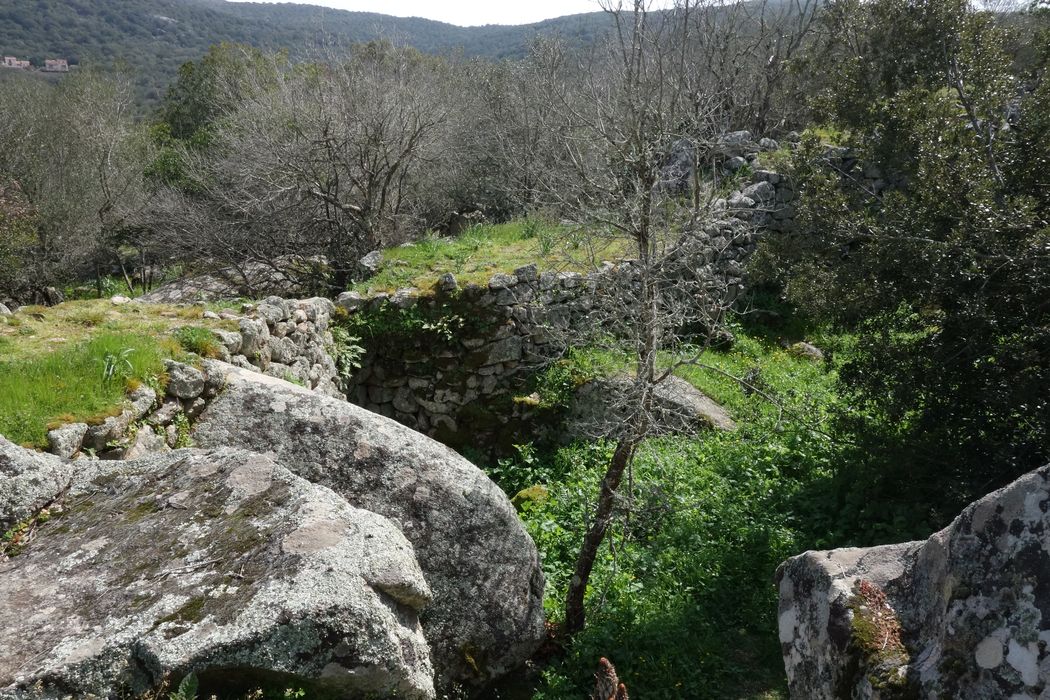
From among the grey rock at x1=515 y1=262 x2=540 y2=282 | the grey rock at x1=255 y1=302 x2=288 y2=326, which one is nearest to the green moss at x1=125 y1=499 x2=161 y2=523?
the grey rock at x1=255 y1=302 x2=288 y2=326

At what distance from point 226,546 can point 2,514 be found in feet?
3.64

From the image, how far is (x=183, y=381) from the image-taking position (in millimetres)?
4918

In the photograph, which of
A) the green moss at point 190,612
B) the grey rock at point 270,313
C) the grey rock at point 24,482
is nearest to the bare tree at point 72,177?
the grey rock at point 270,313

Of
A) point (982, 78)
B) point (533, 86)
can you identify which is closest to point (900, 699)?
point (982, 78)

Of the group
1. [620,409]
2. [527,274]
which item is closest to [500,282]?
[527,274]

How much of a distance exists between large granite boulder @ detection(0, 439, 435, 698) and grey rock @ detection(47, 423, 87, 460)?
1.48ft

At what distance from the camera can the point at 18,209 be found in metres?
15.4

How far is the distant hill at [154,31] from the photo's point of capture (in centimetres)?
5903

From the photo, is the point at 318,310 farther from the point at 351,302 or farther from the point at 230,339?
the point at 230,339

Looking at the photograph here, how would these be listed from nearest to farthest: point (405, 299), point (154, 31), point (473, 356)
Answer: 1. point (405, 299)
2. point (473, 356)
3. point (154, 31)

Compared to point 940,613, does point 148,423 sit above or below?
below

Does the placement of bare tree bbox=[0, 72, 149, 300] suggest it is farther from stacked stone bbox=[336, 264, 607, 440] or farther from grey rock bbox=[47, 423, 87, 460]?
grey rock bbox=[47, 423, 87, 460]

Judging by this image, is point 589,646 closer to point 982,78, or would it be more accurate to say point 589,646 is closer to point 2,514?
point 2,514

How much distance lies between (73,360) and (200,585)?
9.14ft
